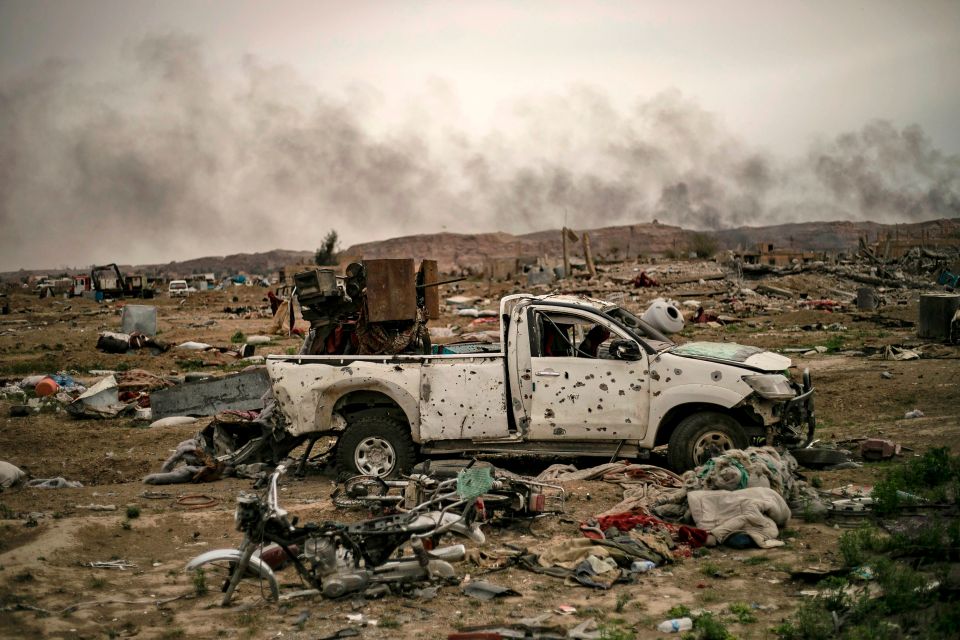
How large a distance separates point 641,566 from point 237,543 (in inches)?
137

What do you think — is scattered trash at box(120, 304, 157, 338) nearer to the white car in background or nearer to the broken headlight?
the broken headlight

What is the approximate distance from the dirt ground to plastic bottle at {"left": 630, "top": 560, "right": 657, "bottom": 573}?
94 mm

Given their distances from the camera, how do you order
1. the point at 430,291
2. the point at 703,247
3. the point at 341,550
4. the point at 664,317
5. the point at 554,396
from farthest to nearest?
1. the point at 703,247
2. the point at 430,291
3. the point at 664,317
4. the point at 554,396
5. the point at 341,550

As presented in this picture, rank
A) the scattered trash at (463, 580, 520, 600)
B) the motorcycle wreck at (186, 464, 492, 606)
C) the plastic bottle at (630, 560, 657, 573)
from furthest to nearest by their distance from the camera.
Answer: the plastic bottle at (630, 560, 657, 573) → the scattered trash at (463, 580, 520, 600) → the motorcycle wreck at (186, 464, 492, 606)

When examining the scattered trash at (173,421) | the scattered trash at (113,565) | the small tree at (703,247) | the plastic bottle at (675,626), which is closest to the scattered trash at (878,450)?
the plastic bottle at (675,626)

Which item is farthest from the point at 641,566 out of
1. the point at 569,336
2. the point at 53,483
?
the point at 53,483

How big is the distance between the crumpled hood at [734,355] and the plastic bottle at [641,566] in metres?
2.82

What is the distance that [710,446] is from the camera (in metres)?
8.81

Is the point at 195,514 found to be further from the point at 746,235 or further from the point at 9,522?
the point at 746,235

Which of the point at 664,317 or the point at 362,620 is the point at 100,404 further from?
the point at 362,620

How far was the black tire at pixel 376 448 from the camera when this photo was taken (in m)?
9.41

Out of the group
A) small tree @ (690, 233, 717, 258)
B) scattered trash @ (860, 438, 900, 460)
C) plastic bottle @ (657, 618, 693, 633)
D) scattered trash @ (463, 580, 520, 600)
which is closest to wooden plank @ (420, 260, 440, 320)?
scattered trash @ (463, 580, 520, 600)

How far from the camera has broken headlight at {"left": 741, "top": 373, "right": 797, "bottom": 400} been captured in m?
8.70

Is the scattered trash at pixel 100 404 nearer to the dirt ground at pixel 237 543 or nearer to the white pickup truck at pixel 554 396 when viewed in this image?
the dirt ground at pixel 237 543
